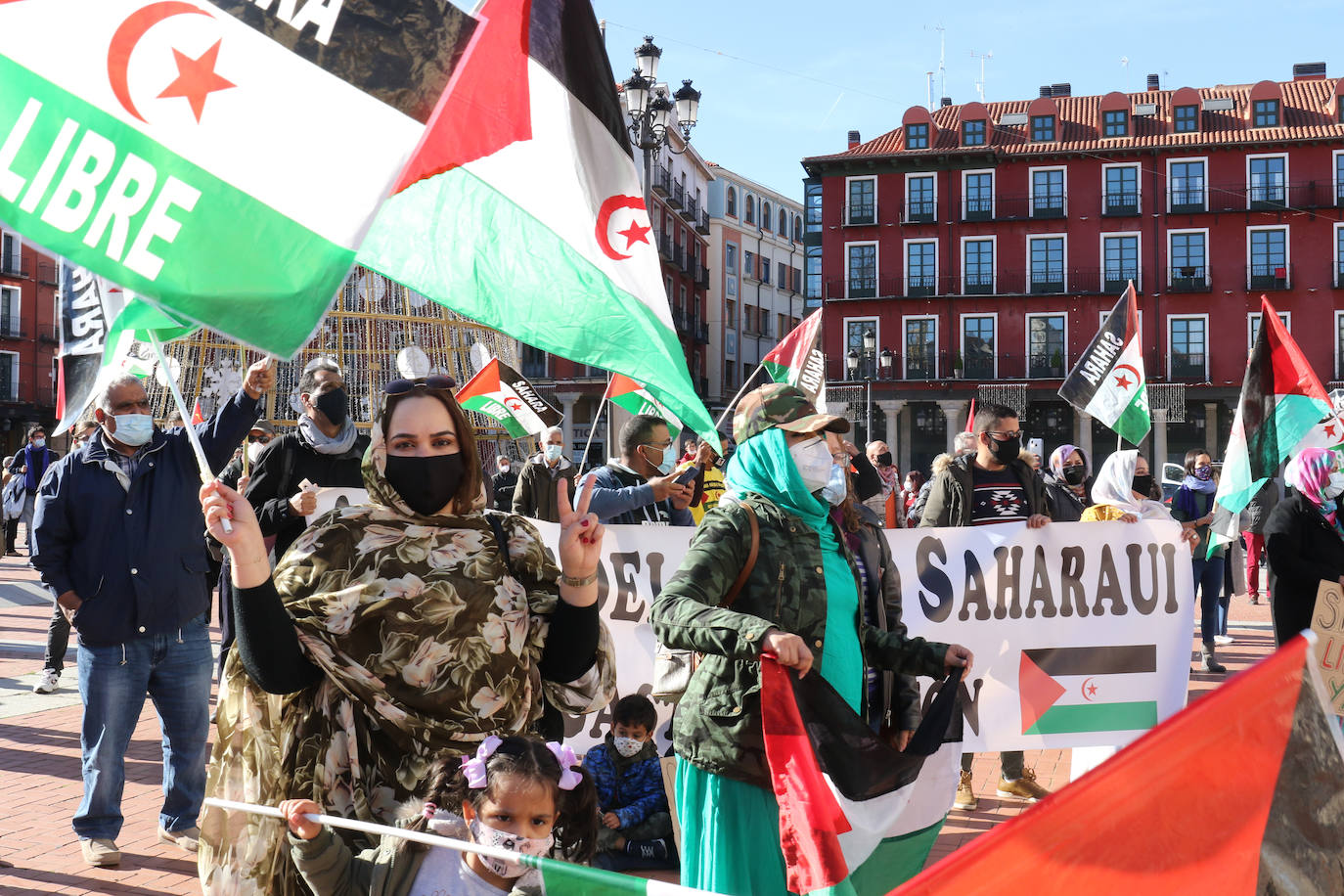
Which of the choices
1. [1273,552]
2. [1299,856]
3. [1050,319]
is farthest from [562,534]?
[1050,319]

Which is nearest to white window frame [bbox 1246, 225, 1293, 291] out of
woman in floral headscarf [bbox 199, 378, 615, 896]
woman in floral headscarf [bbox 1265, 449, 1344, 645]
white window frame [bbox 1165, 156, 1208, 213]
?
white window frame [bbox 1165, 156, 1208, 213]

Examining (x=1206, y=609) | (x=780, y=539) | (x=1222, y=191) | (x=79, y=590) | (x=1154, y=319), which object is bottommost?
(x=1206, y=609)

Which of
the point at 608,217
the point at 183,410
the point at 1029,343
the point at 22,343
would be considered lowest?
the point at 183,410

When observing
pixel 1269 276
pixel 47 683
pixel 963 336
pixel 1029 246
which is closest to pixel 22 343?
pixel 963 336

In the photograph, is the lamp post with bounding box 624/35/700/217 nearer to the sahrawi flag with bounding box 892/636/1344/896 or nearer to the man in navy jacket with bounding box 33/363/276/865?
the man in navy jacket with bounding box 33/363/276/865

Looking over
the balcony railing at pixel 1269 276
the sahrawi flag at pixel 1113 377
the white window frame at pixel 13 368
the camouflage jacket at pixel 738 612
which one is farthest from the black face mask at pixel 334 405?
the white window frame at pixel 13 368

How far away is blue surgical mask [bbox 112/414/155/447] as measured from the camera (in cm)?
534

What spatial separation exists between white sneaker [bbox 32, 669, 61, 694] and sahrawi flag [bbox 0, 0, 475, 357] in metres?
7.71

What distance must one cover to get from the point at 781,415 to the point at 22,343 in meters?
58.0

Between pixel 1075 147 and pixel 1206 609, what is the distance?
139ft

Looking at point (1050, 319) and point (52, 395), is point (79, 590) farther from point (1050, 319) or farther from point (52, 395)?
point (52, 395)

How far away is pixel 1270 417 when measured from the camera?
8266 millimetres

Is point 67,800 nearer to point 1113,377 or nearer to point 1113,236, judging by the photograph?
point 1113,377

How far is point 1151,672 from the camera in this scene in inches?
257
